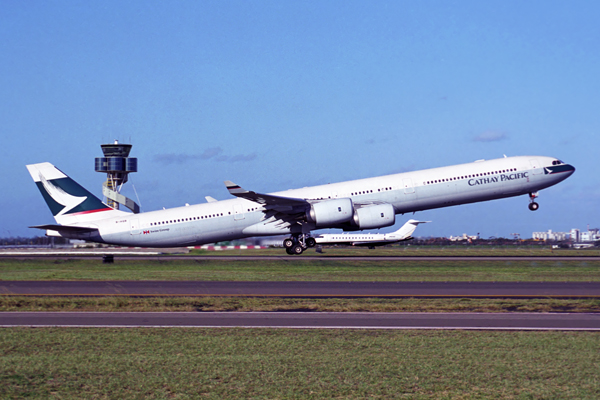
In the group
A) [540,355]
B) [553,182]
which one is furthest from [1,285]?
[553,182]

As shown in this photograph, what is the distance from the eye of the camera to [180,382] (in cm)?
867

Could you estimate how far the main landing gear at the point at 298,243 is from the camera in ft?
136

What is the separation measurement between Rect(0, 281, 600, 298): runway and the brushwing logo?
55.3 feet

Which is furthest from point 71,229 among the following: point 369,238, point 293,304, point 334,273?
point 369,238

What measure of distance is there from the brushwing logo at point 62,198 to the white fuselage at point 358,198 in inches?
77.7

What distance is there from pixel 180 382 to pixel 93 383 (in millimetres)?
1251

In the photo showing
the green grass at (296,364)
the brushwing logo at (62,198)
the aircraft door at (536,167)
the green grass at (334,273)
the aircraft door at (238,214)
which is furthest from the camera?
the brushwing logo at (62,198)

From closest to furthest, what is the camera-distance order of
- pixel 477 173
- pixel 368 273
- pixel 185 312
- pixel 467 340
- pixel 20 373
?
pixel 20 373 < pixel 467 340 < pixel 185 312 < pixel 368 273 < pixel 477 173

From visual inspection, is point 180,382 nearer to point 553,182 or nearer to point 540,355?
point 540,355

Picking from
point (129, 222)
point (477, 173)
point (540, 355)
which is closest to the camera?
point (540, 355)

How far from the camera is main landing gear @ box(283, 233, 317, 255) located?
41.3 m

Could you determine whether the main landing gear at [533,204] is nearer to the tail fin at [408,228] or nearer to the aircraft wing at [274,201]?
the aircraft wing at [274,201]

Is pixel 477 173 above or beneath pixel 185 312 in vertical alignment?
above

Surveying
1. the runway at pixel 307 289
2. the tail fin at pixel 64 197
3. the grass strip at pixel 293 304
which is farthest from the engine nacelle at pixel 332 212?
the grass strip at pixel 293 304
